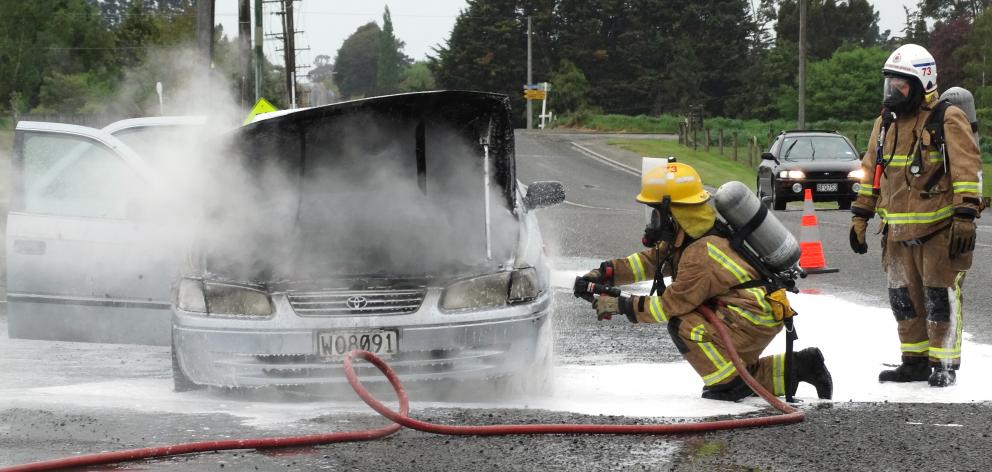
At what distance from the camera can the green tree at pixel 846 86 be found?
293 feet

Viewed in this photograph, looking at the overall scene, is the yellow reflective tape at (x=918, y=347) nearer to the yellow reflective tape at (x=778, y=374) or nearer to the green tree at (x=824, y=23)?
the yellow reflective tape at (x=778, y=374)

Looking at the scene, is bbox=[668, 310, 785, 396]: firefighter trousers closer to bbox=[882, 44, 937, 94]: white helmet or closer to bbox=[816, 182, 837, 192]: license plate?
bbox=[882, 44, 937, 94]: white helmet

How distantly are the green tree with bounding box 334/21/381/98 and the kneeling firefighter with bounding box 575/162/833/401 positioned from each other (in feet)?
565

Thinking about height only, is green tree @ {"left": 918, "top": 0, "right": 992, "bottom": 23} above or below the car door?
above

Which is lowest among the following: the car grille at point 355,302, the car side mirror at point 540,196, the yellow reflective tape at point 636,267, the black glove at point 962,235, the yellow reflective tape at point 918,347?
the yellow reflective tape at point 918,347

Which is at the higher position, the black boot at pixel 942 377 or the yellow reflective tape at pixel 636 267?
the yellow reflective tape at pixel 636 267

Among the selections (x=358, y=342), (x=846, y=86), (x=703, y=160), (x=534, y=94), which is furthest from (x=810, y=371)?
(x=846, y=86)

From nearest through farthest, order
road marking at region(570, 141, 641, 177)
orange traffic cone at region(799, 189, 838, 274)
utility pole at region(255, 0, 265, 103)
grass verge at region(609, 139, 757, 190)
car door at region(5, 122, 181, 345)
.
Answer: car door at region(5, 122, 181, 345)
orange traffic cone at region(799, 189, 838, 274)
utility pole at region(255, 0, 265, 103)
grass verge at region(609, 139, 757, 190)
road marking at region(570, 141, 641, 177)

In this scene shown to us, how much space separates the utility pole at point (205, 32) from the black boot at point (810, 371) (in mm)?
16942

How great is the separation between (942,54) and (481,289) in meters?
92.8

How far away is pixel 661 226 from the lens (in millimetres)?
→ 6652

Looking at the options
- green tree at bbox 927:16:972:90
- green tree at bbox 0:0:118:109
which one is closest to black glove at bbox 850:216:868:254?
green tree at bbox 0:0:118:109

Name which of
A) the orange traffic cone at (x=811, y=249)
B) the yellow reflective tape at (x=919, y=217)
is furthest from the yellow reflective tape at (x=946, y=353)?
the orange traffic cone at (x=811, y=249)

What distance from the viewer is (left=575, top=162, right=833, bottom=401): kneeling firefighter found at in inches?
255
